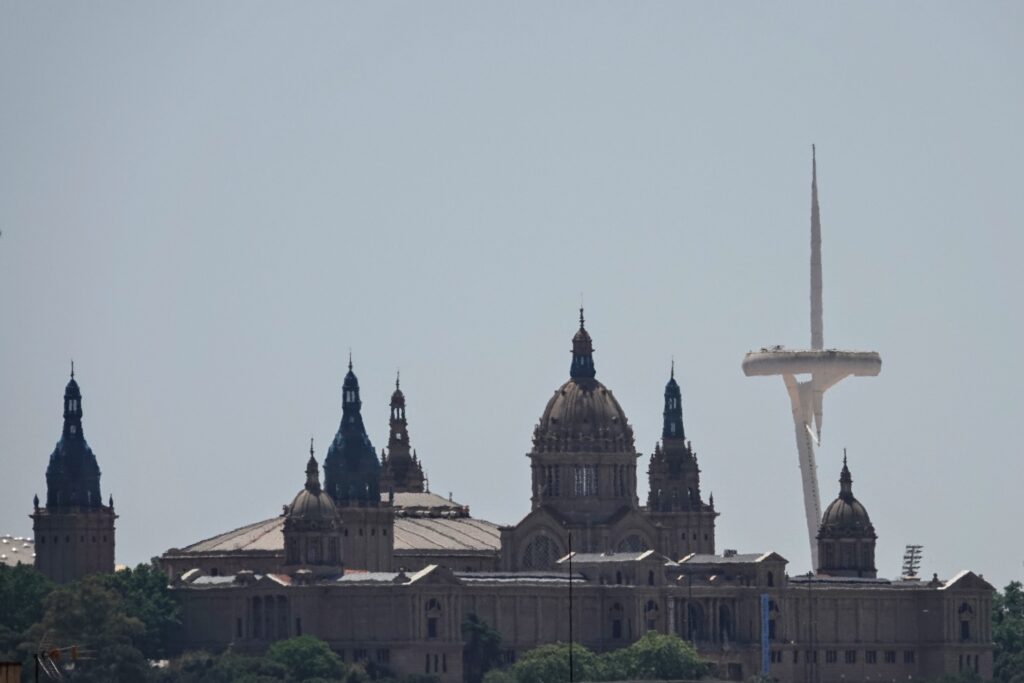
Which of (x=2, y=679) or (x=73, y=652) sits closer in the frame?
(x=2, y=679)

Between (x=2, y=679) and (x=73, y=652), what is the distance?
12.9m

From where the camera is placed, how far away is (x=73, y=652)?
140 m

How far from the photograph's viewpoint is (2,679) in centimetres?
12725
